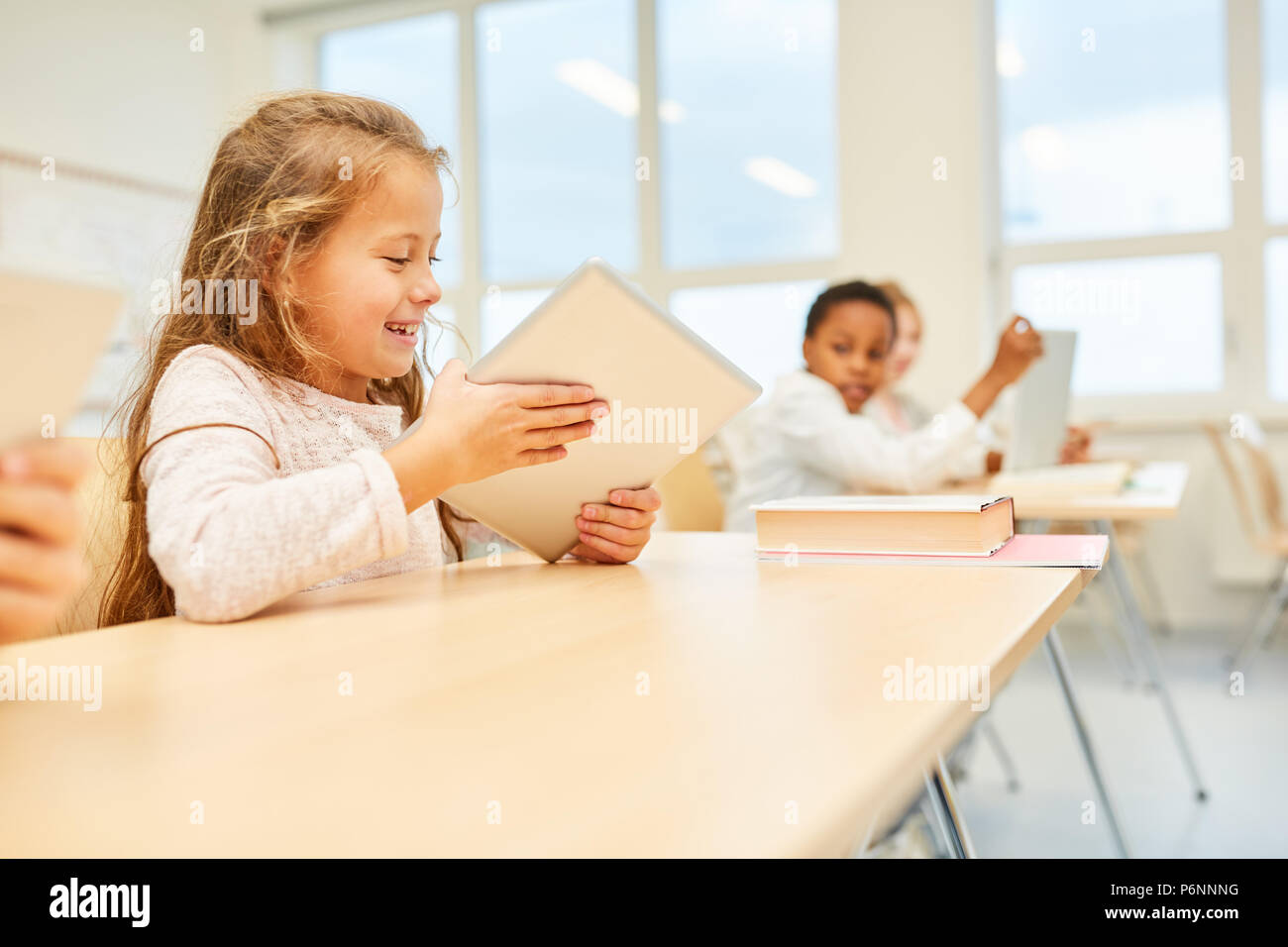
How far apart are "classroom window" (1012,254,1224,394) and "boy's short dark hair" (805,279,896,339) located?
1.89 m

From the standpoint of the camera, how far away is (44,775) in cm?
45

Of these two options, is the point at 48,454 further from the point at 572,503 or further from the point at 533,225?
the point at 533,225

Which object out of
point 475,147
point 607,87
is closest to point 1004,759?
point 607,87

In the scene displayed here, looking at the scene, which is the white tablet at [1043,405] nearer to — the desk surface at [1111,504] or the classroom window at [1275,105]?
the desk surface at [1111,504]

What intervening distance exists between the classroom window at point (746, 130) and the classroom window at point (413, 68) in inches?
42.3

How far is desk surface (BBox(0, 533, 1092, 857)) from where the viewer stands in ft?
1.24

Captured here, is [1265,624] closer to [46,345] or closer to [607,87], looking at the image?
[46,345]

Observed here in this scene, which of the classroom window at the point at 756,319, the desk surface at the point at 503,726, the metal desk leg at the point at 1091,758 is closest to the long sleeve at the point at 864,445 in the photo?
the metal desk leg at the point at 1091,758

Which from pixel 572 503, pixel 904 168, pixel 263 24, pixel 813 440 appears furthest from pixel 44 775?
pixel 263 24

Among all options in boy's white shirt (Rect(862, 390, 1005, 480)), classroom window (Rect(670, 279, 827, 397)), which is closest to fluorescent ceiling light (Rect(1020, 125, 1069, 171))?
classroom window (Rect(670, 279, 827, 397))

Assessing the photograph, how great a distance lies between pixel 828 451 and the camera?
84.0 inches

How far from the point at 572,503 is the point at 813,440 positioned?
1.19m

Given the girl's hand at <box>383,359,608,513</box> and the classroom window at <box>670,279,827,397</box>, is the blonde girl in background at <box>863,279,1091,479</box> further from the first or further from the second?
the girl's hand at <box>383,359,608,513</box>

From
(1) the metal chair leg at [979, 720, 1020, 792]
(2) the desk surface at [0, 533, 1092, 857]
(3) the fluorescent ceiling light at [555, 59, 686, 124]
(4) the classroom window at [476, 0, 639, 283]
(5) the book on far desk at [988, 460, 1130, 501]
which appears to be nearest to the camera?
(2) the desk surface at [0, 533, 1092, 857]
